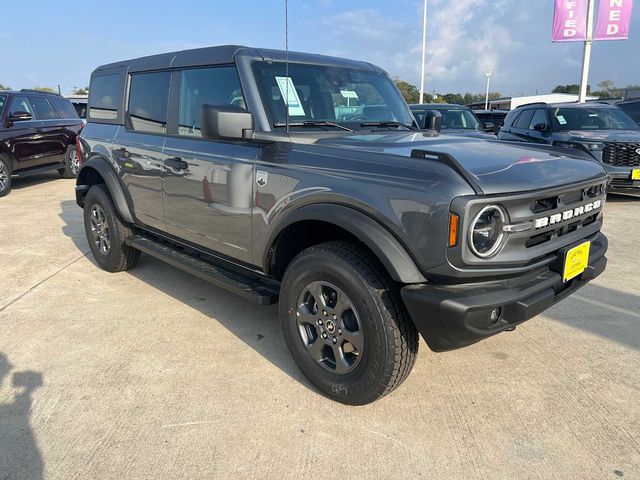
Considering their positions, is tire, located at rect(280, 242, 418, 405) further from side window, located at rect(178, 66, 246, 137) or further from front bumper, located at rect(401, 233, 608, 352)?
side window, located at rect(178, 66, 246, 137)

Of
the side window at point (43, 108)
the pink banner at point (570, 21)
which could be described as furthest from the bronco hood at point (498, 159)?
the pink banner at point (570, 21)

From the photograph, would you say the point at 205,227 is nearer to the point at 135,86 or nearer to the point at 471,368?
the point at 135,86

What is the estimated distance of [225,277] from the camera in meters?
3.45

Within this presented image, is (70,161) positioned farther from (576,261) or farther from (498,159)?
(576,261)

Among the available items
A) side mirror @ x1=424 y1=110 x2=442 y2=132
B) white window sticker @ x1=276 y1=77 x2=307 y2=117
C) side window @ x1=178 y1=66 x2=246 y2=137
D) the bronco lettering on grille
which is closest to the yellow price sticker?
the bronco lettering on grille

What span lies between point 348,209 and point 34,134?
9.98 m

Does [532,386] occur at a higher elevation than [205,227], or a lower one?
lower

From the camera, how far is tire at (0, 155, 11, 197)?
9609 mm

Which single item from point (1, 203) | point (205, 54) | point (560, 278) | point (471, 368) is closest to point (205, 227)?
point (205, 54)

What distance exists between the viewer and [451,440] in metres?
2.49

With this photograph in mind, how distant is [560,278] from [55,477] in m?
2.62

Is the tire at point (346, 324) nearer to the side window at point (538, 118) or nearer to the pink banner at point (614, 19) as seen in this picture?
the side window at point (538, 118)

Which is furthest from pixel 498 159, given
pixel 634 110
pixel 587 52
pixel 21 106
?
pixel 587 52

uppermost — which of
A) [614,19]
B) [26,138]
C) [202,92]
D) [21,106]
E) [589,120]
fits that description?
[614,19]
